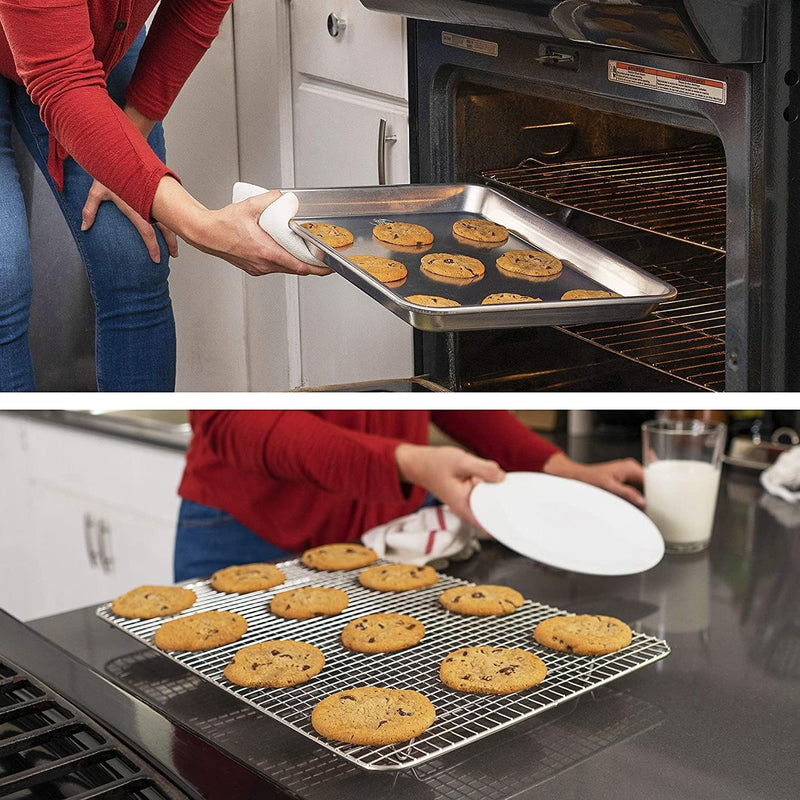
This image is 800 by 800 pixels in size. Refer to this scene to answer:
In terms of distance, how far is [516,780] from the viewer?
659mm

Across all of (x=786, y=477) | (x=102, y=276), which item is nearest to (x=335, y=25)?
(x=102, y=276)

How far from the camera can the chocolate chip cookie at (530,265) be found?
2.38 feet

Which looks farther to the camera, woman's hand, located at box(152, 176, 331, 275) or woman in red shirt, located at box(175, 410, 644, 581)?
woman in red shirt, located at box(175, 410, 644, 581)

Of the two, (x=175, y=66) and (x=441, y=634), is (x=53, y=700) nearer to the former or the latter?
(x=441, y=634)

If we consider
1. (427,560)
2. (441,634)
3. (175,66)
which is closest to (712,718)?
(441,634)

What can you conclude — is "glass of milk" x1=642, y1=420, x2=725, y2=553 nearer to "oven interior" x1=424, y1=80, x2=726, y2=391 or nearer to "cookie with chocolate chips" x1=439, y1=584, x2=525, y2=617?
"cookie with chocolate chips" x1=439, y1=584, x2=525, y2=617

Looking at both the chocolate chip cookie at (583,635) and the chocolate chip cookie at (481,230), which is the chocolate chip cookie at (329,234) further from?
the chocolate chip cookie at (583,635)

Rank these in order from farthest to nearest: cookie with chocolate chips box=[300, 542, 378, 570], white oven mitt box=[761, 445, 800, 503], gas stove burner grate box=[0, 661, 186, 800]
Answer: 1. white oven mitt box=[761, 445, 800, 503]
2. cookie with chocolate chips box=[300, 542, 378, 570]
3. gas stove burner grate box=[0, 661, 186, 800]

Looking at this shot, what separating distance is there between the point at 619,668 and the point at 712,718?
0.08m

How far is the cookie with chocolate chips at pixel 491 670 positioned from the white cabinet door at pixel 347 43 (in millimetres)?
398

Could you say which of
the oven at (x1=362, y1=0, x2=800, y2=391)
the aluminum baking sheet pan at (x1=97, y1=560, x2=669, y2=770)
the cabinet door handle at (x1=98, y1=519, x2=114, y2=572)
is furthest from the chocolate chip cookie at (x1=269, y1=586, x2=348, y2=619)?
the cabinet door handle at (x1=98, y1=519, x2=114, y2=572)

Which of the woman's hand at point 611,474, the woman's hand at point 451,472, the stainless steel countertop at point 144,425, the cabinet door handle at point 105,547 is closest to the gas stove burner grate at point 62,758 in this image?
the woman's hand at point 451,472

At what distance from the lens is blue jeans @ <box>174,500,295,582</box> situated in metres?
1.33

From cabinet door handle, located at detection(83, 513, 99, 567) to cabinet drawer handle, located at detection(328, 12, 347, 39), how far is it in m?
1.65
